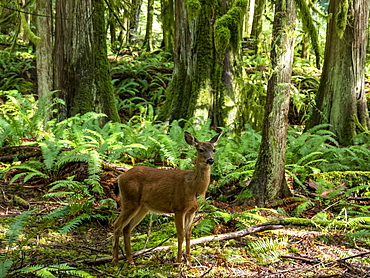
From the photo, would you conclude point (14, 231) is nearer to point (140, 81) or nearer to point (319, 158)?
point (319, 158)

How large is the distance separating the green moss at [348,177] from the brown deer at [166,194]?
129 inches

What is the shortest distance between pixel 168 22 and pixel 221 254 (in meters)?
16.7

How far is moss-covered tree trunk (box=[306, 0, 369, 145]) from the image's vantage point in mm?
9961

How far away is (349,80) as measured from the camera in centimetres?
1018

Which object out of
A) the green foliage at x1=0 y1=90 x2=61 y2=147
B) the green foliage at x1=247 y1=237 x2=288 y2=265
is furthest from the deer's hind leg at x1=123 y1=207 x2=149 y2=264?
the green foliage at x1=0 y1=90 x2=61 y2=147

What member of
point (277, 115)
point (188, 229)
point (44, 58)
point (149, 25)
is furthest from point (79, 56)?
point (149, 25)

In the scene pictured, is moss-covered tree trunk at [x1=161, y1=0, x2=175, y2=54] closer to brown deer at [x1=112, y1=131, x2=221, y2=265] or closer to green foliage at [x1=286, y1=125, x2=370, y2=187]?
green foliage at [x1=286, y1=125, x2=370, y2=187]

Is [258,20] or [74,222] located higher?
[258,20]

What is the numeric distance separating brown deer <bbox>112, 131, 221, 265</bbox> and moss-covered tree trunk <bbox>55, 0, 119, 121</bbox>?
19.6 feet

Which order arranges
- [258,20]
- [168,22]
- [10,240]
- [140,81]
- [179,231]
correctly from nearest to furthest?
1. [10,240]
2. [179,231]
3. [140,81]
4. [258,20]
5. [168,22]

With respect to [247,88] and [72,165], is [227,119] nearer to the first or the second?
[247,88]

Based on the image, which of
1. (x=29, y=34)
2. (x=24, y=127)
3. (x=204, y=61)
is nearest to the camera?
(x=29, y=34)

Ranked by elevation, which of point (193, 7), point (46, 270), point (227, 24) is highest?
point (193, 7)

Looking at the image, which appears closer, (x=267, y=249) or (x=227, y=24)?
(x=267, y=249)
